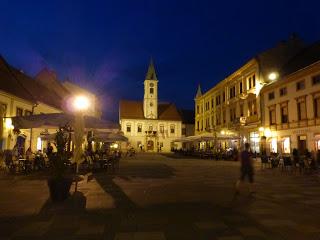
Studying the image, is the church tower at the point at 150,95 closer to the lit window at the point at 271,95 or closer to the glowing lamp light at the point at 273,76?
the glowing lamp light at the point at 273,76

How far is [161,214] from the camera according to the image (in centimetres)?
747

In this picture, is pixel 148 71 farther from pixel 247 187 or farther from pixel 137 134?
pixel 247 187

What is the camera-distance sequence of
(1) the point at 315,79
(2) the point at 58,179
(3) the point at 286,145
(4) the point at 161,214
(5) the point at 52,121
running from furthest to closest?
1. (3) the point at 286,145
2. (1) the point at 315,79
3. (5) the point at 52,121
4. (2) the point at 58,179
5. (4) the point at 161,214

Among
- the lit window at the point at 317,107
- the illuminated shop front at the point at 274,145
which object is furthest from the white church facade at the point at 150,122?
the lit window at the point at 317,107

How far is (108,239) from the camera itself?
558cm

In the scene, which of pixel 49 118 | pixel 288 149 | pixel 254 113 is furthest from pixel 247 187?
pixel 254 113

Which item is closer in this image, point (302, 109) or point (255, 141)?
point (302, 109)

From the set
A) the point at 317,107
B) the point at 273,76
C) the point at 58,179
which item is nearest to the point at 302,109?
the point at 317,107

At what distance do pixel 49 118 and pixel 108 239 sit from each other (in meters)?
9.60

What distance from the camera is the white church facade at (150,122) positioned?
3000 inches

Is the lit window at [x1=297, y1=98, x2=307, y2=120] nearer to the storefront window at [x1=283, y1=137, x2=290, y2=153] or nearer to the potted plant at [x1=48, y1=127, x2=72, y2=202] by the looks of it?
the storefront window at [x1=283, y1=137, x2=290, y2=153]

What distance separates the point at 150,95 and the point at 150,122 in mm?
7149

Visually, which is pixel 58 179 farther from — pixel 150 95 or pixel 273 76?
pixel 150 95

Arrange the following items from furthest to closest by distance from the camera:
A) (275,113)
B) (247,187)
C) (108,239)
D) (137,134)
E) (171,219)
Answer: (137,134) → (275,113) → (247,187) → (171,219) → (108,239)
